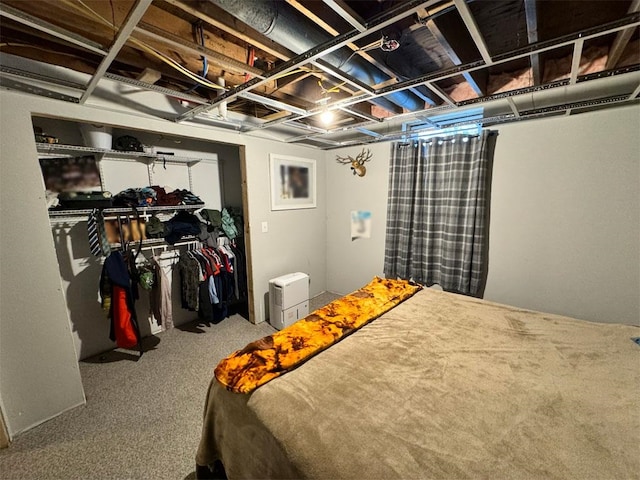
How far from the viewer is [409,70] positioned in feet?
5.84

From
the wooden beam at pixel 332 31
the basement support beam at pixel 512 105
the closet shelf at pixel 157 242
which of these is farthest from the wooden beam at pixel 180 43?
the closet shelf at pixel 157 242

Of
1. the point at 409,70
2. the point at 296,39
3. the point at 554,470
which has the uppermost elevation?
the point at 409,70

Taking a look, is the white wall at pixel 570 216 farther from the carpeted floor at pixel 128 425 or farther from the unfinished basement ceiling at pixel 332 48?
the carpeted floor at pixel 128 425

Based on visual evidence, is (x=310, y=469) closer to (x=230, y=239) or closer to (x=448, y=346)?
(x=448, y=346)

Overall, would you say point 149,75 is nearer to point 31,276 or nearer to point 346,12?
point 346,12

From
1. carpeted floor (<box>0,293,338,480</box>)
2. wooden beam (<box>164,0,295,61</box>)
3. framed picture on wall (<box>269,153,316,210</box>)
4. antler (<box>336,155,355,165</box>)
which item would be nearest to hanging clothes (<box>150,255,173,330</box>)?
carpeted floor (<box>0,293,338,480</box>)

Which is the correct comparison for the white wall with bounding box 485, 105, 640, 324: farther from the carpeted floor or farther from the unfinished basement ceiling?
the carpeted floor

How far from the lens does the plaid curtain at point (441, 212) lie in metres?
2.55

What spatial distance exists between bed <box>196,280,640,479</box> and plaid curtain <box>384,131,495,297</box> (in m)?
1.11

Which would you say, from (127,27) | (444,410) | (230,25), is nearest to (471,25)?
(230,25)

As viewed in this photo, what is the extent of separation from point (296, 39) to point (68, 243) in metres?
2.64

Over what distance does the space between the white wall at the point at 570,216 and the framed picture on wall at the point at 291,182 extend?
2.20 m

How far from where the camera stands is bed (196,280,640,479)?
86 centimetres

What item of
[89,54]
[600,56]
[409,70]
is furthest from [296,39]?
[600,56]
